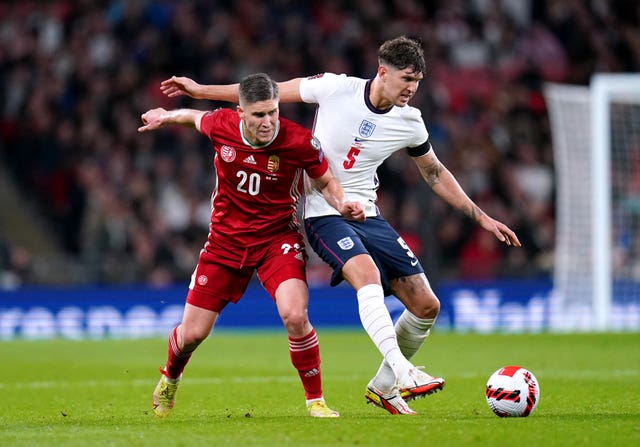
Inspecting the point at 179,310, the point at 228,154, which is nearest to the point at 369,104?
the point at 228,154

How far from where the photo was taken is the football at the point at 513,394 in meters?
7.42

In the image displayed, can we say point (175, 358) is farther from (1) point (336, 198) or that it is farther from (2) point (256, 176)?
(1) point (336, 198)

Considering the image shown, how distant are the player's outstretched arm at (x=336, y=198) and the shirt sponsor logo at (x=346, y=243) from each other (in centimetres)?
17

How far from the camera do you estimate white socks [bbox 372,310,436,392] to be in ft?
26.2

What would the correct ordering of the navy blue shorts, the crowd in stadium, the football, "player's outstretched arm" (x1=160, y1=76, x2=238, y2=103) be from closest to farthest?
the football < the navy blue shorts < "player's outstretched arm" (x1=160, y1=76, x2=238, y2=103) < the crowd in stadium

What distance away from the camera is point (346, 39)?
22.1 m

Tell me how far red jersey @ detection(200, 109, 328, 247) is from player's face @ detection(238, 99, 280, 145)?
14cm

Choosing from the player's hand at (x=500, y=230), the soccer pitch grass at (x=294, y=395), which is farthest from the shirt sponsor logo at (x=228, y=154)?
Answer: the player's hand at (x=500, y=230)

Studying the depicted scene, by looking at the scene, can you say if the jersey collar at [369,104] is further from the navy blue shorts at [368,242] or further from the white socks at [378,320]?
the white socks at [378,320]

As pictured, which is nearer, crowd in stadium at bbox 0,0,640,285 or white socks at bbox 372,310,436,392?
white socks at bbox 372,310,436,392

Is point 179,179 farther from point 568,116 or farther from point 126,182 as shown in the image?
point 568,116

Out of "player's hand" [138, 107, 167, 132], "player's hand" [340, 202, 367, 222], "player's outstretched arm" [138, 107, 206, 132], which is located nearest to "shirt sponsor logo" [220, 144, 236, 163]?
"player's outstretched arm" [138, 107, 206, 132]

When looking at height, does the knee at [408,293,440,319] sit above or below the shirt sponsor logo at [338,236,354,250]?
below

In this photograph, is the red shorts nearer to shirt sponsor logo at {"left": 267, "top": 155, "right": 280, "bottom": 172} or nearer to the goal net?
shirt sponsor logo at {"left": 267, "top": 155, "right": 280, "bottom": 172}
